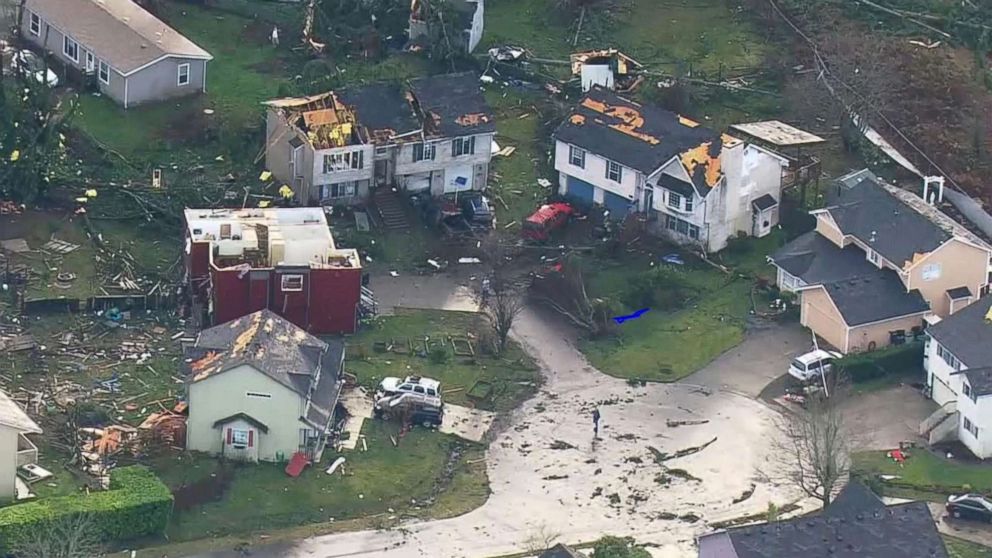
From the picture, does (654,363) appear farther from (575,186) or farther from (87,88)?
(87,88)

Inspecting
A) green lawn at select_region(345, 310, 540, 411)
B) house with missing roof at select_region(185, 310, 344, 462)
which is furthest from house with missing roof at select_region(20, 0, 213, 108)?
house with missing roof at select_region(185, 310, 344, 462)

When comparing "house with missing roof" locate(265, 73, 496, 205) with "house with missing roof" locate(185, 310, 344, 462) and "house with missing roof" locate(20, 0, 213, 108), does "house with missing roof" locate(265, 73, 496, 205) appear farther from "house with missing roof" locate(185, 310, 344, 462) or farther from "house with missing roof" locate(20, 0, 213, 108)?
"house with missing roof" locate(185, 310, 344, 462)

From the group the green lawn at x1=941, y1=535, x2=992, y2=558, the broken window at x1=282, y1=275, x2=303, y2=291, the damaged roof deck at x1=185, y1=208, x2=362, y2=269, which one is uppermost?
the damaged roof deck at x1=185, y1=208, x2=362, y2=269

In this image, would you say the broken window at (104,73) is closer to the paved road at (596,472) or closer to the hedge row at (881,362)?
the paved road at (596,472)

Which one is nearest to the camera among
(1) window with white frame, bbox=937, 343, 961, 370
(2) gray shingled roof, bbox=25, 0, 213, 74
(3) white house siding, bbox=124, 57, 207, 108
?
(1) window with white frame, bbox=937, 343, 961, 370

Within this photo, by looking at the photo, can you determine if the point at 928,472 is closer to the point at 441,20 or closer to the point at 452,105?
the point at 452,105

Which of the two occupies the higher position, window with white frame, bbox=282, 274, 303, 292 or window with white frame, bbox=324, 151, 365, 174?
window with white frame, bbox=324, 151, 365, 174

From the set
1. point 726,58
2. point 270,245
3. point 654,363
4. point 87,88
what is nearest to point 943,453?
point 654,363
